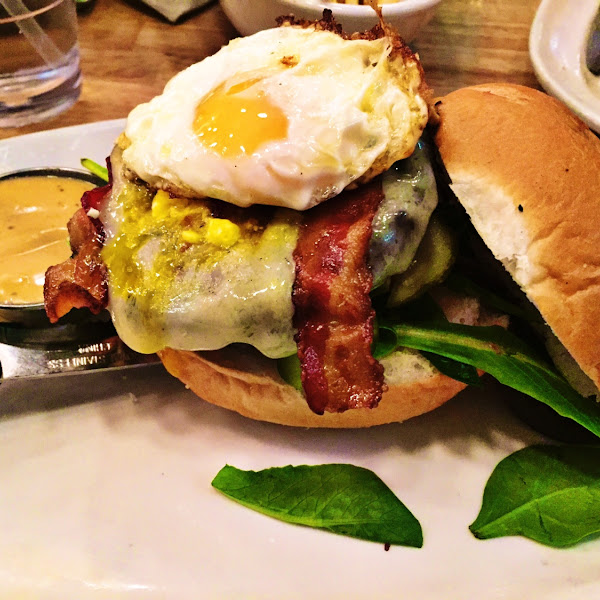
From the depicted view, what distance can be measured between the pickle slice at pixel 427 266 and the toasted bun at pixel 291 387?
0.15 metres

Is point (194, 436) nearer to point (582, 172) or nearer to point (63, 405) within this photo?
point (63, 405)

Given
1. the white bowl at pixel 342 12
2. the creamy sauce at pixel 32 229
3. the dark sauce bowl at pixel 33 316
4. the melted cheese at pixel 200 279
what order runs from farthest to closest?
the white bowl at pixel 342 12, the creamy sauce at pixel 32 229, the dark sauce bowl at pixel 33 316, the melted cheese at pixel 200 279

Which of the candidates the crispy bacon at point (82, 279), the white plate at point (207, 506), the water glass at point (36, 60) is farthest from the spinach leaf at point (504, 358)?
the water glass at point (36, 60)

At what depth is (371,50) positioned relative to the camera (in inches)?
59.2

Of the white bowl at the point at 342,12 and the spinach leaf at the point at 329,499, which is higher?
the white bowl at the point at 342,12

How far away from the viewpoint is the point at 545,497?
4.84 feet

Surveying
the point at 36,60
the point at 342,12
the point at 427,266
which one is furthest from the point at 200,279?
the point at 36,60

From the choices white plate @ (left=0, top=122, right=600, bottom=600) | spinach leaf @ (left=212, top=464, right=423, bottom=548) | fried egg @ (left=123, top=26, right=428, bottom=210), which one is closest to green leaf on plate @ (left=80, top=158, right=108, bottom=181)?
fried egg @ (left=123, top=26, right=428, bottom=210)

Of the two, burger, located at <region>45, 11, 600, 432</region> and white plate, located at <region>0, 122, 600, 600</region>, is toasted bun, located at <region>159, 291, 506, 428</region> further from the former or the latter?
white plate, located at <region>0, 122, 600, 600</region>

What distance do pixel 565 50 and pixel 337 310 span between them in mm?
2206

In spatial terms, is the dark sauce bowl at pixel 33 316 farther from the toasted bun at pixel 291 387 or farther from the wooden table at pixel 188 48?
the wooden table at pixel 188 48

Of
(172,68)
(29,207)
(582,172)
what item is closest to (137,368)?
(29,207)

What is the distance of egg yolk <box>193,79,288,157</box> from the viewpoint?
1368 millimetres

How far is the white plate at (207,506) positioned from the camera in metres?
1.36
